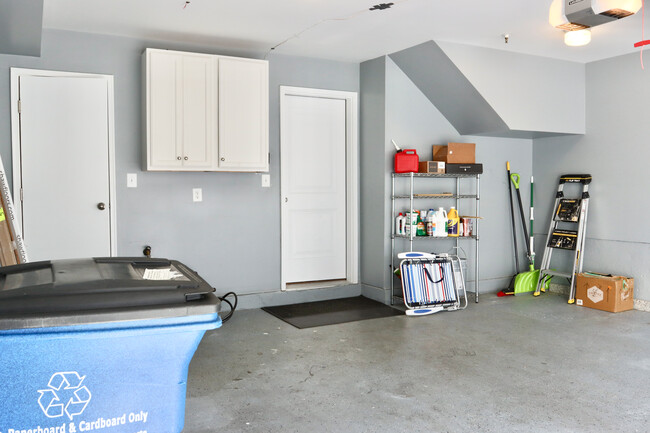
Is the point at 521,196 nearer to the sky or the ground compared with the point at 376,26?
nearer to the ground

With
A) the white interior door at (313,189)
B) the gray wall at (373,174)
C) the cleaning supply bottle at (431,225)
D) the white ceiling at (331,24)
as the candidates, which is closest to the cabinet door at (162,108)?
the white ceiling at (331,24)

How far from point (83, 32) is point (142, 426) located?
4.02 metres

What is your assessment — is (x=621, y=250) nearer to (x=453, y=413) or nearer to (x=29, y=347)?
(x=453, y=413)

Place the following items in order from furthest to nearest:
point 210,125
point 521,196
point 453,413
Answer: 1. point 521,196
2. point 210,125
3. point 453,413

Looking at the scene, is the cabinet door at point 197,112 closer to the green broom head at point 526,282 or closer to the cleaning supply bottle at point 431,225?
the cleaning supply bottle at point 431,225

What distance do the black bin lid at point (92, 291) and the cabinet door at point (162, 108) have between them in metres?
2.97

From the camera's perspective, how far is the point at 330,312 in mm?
5078

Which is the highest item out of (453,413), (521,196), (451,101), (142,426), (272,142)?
(451,101)

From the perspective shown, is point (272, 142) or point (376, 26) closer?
point (376, 26)

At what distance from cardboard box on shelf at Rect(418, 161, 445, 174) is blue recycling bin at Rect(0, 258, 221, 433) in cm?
408

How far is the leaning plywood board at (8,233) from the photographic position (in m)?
2.93

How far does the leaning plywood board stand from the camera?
115 inches

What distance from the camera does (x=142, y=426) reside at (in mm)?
1345

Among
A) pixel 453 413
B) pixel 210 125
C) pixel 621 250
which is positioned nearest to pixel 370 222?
pixel 210 125
